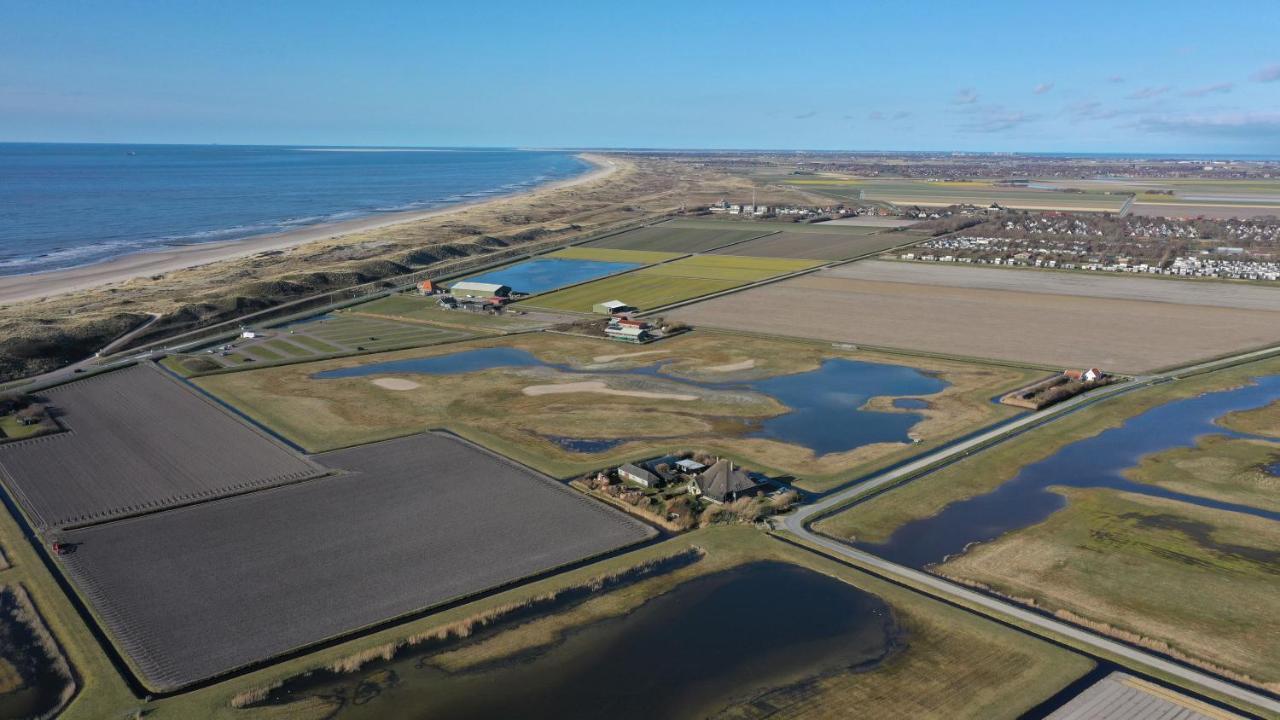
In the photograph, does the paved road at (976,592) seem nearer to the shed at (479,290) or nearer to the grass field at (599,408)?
the grass field at (599,408)

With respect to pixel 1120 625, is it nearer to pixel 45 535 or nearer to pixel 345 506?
pixel 345 506

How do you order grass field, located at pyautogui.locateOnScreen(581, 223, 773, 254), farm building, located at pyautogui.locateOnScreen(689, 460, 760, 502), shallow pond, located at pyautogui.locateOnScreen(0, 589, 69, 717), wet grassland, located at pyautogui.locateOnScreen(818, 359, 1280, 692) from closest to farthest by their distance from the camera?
1. shallow pond, located at pyautogui.locateOnScreen(0, 589, 69, 717)
2. wet grassland, located at pyautogui.locateOnScreen(818, 359, 1280, 692)
3. farm building, located at pyautogui.locateOnScreen(689, 460, 760, 502)
4. grass field, located at pyautogui.locateOnScreen(581, 223, 773, 254)

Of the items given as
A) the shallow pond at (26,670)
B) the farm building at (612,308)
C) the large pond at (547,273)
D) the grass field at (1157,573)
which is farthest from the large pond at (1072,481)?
the large pond at (547,273)

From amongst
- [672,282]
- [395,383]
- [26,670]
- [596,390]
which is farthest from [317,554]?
[672,282]

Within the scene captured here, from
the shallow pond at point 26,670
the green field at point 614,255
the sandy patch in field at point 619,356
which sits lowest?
the shallow pond at point 26,670

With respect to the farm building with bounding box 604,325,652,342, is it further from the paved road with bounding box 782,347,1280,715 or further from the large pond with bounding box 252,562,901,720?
the large pond with bounding box 252,562,901,720

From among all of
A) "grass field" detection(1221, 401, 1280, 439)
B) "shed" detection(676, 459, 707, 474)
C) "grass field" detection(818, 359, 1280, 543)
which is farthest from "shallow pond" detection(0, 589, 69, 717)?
"grass field" detection(1221, 401, 1280, 439)

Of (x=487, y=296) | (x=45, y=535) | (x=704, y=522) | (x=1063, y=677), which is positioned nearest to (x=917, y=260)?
(x=487, y=296)
